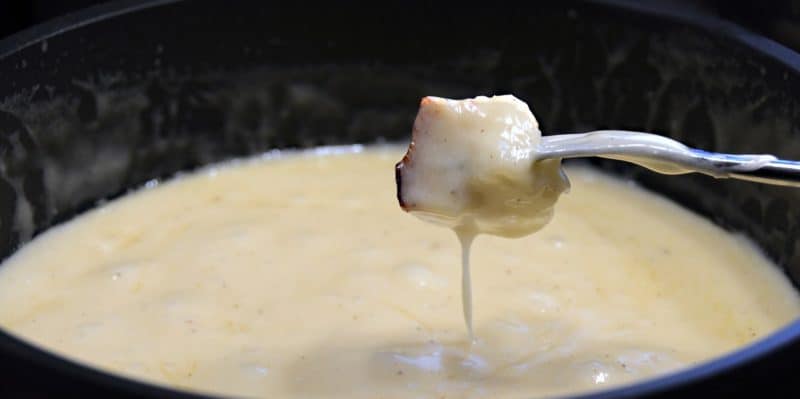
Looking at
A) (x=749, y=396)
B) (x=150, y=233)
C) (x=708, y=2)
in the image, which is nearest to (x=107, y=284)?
(x=150, y=233)

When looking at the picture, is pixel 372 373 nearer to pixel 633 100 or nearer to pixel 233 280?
pixel 233 280

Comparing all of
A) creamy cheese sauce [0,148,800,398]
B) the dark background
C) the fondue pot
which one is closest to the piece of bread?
creamy cheese sauce [0,148,800,398]

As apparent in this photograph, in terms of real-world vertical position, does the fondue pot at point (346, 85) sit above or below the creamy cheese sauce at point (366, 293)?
above

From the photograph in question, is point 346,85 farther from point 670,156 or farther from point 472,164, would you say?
point 670,156

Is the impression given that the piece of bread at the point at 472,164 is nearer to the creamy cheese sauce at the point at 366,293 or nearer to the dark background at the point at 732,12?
the creamy cheese sauce at the point at 366,293

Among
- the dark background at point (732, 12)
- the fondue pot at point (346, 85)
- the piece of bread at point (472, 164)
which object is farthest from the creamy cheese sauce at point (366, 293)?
the dark background at point (732, 12)

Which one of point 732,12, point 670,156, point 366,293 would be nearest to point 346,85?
point 366,293
